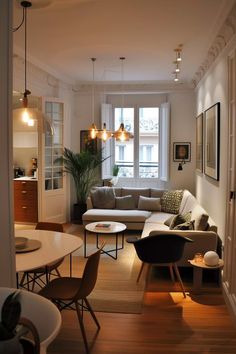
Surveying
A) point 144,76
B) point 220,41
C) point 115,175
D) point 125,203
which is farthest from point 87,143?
point 220,41

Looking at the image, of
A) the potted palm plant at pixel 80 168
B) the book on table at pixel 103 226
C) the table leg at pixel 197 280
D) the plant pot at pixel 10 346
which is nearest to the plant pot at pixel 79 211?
the potted palm plant at pixel 80 168

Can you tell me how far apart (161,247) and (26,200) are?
4.18 metres

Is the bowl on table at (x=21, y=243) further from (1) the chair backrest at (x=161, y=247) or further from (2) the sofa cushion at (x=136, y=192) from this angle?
(2) the sofa cushion at (x=136, y=192)

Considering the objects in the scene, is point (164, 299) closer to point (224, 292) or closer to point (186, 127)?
point (224, 292)

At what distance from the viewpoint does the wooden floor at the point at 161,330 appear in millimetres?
2809

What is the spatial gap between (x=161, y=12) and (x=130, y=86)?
392 cm

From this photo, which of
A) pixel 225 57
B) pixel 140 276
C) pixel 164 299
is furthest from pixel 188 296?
pixel 225 57

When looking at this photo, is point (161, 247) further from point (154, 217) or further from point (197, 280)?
point (154, 217)

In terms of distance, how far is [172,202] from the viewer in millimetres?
6727

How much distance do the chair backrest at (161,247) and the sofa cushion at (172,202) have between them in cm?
292

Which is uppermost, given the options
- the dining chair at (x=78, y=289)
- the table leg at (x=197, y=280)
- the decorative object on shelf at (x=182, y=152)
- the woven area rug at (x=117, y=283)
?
the decorative object on shelf at (x=182, y=152)

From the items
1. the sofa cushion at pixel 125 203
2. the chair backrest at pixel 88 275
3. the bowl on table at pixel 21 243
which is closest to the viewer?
the chair backrest at pixel 88 275

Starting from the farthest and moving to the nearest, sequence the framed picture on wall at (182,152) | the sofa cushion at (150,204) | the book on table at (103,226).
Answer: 1. the framed picture on wall at (182,152)
2. the sofa cushion at (150,204)
3. the book on table at (103,226)

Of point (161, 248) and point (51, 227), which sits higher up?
point (51, 227)
